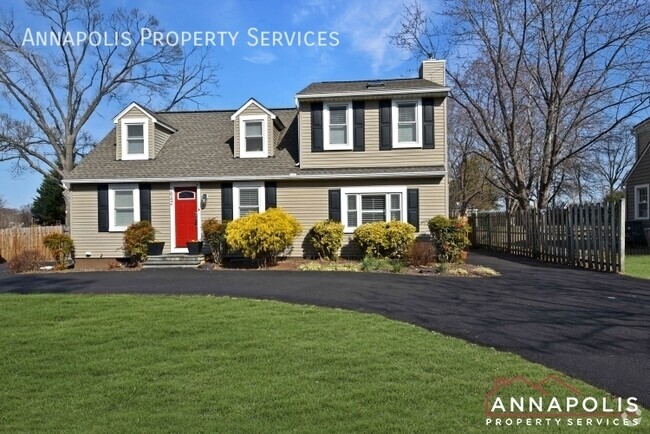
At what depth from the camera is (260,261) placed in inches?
599

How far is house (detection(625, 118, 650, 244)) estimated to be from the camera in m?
22.8

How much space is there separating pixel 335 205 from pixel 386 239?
2.35m

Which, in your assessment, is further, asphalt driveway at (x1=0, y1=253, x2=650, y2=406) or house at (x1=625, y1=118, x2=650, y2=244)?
house at (x1=625, y1=118, x2=650, y2=244)

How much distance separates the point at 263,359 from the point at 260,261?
10.2 meters

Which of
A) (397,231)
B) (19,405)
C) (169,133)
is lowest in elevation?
(19,405)

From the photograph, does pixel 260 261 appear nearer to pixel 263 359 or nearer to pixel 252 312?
pixel 252 312

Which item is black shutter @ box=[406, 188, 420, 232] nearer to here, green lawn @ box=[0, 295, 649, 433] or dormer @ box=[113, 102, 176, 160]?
green lawn @ box=[0, 295, 649, 433]

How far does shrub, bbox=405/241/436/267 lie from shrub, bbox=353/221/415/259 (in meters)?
0.70

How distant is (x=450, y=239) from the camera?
14.6 m

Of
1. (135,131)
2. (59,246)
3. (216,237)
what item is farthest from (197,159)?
(59,246)

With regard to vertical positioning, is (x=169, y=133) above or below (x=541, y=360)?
above

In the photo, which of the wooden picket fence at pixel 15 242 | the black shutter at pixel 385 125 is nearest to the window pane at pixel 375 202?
the black shutter at pixel 385 125

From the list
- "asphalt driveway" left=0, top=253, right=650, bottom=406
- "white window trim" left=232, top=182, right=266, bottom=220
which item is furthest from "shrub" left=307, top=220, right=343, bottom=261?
"asphalt driveway" left=0, top=253, right=650, bottom=406

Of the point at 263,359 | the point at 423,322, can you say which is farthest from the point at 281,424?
the point at 423,322
